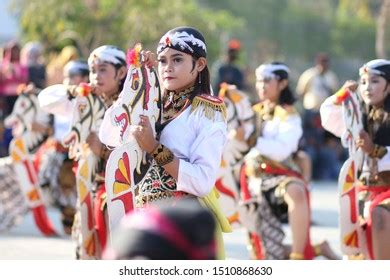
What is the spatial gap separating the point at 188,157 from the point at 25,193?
6.10 meters

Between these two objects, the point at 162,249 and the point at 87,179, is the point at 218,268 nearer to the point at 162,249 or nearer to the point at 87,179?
the point at 162,249

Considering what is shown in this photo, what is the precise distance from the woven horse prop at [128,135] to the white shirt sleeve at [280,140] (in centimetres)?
323

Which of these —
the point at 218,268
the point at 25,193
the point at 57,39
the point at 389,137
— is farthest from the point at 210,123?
the point at 57,39

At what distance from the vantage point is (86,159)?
7.86 m

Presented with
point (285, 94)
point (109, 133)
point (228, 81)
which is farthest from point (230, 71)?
point (109, 133)

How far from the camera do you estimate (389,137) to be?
756 centimetres

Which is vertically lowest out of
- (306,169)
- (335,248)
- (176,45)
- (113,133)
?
(335,248)

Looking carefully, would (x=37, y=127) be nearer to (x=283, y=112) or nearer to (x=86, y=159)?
(x=283, y=112)

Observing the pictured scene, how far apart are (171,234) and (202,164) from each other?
7.53 feet

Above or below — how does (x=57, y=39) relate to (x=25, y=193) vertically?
above

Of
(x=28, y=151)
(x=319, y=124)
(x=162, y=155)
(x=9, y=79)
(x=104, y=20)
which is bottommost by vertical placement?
(x=319, y=124)

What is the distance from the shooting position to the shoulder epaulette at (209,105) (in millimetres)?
5830

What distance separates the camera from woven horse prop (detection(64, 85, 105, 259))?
7.86m

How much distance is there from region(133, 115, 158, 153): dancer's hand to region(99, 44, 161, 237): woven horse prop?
0.37 feet
